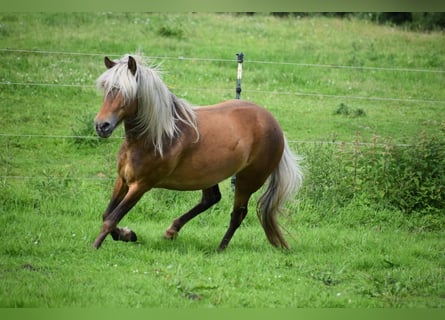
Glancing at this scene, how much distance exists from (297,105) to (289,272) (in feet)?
22.5

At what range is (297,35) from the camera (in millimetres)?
17109

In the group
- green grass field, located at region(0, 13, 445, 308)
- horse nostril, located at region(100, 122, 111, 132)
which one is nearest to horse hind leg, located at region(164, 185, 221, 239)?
green grass field, located at region(0, 13, 445, 308)

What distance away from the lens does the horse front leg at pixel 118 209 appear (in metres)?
6.80

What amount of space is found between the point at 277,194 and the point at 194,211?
0.92m

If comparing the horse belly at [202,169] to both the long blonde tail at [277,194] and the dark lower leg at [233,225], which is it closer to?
the dark lower leg at [233,225]

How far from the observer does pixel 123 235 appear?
23.4 feet

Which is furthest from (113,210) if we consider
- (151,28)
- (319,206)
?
(151,28)

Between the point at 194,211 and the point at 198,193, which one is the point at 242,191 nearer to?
the point at 194,211

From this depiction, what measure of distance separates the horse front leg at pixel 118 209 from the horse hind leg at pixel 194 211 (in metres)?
0.58

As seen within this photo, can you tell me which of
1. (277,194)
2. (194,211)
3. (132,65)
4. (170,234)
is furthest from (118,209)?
(277,194)

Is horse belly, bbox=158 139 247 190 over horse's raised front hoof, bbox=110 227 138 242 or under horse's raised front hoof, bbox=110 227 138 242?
over

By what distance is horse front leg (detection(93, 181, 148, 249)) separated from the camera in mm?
6800

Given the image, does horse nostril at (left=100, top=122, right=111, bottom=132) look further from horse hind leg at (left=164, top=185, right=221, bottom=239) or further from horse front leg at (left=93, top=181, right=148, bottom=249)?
horse hind leg at (left=164, top=185, right=221, bottom=239)

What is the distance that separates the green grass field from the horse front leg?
0.42 ft
